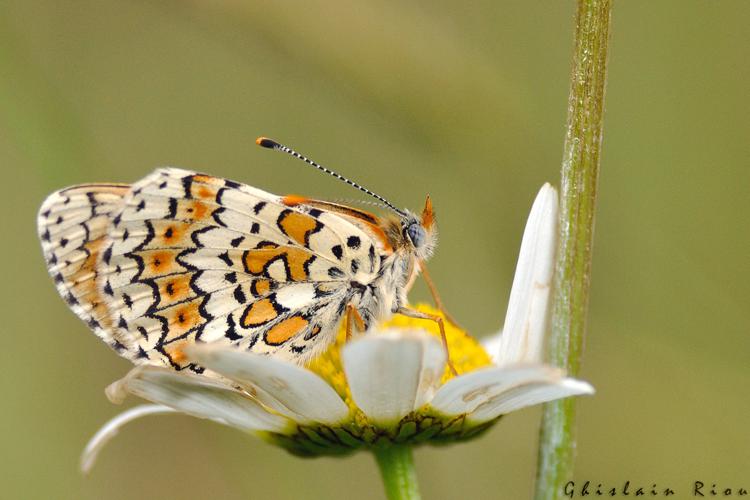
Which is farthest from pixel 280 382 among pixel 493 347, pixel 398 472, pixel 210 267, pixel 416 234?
pixel 493 347

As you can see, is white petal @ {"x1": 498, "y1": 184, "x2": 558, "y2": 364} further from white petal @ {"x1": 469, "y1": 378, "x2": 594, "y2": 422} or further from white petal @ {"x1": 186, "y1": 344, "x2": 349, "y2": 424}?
white petal @ {"x1": 186, "y1": 344, "x2": 349, "y2": 424}

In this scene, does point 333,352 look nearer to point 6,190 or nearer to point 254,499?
point 254,499

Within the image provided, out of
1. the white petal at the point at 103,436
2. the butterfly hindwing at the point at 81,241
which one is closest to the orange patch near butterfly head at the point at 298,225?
the butterfly hindwing at the point at 81,241

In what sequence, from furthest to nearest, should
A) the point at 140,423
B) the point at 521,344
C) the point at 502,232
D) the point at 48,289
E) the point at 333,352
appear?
the point at 48,289 < the point at 140,423 < the point at 502,232 < the point at 333,352 < the point at 521,344

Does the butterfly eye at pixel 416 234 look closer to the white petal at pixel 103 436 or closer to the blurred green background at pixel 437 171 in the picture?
the blurred green background at pixel 437 171

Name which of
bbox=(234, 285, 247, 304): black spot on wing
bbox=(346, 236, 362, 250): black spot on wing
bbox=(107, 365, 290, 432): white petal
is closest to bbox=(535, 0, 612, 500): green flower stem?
bbox=(107, 365, 290, 432): white petal

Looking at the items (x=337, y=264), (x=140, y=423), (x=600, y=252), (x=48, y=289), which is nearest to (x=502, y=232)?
(x=600, y=252)
